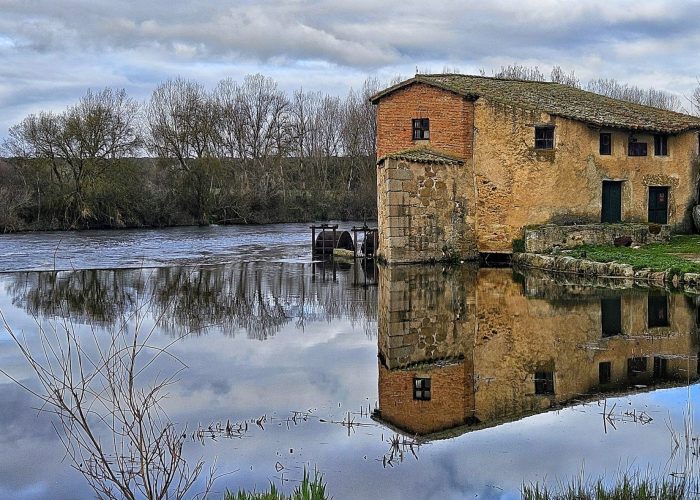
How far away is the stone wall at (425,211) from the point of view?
2500cm

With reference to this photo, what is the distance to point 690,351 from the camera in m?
11.6

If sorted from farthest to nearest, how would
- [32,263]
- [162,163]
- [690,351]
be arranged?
[162,163] < [32,263] < [690,351]

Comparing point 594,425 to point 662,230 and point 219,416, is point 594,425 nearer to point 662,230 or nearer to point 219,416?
point 219,416

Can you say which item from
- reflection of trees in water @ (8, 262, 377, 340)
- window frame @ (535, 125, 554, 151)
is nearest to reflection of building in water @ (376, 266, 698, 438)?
reflection of trees in water @ (8, 262, 377, 340)

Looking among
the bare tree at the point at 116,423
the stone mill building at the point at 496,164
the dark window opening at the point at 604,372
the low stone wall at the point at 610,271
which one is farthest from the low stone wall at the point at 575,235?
the bare tree at the point at 116,423

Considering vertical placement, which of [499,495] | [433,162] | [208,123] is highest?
[208,123]

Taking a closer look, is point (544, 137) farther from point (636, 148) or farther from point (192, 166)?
point (192, 166)

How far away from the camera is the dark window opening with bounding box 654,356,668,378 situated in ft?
33.9

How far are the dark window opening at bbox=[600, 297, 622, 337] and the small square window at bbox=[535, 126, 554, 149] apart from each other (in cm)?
1061

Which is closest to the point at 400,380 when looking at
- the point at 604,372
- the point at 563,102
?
the point at 604,372

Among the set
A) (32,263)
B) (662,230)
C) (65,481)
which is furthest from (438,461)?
(32,263)

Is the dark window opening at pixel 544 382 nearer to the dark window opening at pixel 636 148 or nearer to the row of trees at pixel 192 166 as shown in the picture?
the dark window opening at pixel 636 148

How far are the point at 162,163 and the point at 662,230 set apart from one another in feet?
129

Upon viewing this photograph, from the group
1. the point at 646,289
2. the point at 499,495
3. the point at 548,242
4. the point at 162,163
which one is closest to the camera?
the point at 499,495
